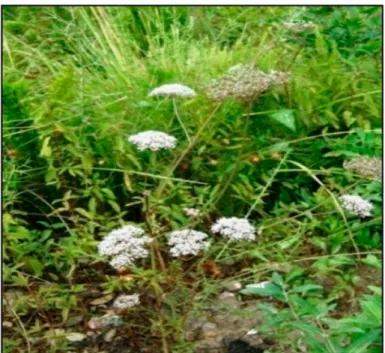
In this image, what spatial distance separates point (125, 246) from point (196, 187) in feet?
2.18

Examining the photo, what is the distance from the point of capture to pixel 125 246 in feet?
7.94

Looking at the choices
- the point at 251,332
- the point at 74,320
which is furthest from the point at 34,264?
the point at 251,332

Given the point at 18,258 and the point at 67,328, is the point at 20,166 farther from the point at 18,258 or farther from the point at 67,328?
the point at 67,328

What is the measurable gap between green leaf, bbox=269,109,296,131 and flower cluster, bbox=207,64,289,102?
1.03 ft

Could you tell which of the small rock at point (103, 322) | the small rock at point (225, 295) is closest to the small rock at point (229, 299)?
the small rock at point (225, 295)

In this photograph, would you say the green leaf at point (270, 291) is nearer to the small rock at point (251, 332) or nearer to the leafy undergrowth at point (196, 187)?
the leafy undergrowth at point (196, 187)

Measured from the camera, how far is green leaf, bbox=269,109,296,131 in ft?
10.5

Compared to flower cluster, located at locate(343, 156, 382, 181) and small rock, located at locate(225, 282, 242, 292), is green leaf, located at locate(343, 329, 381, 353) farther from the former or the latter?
small rock, located at locate(225, 282, 242, 292)

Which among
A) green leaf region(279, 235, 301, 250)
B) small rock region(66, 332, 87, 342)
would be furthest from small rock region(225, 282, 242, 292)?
small rock region(66, 332, 87, 342)

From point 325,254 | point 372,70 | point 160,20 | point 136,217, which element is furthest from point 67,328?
point 160,20

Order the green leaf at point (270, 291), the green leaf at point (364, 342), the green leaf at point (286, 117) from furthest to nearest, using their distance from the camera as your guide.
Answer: the green leaf at point (286, 117), the green leaf at point (270, 291), the green leaf at point (364, 342)

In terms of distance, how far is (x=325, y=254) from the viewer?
296 centimetres

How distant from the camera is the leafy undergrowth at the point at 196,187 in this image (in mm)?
2639

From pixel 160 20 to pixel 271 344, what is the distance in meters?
1.97
